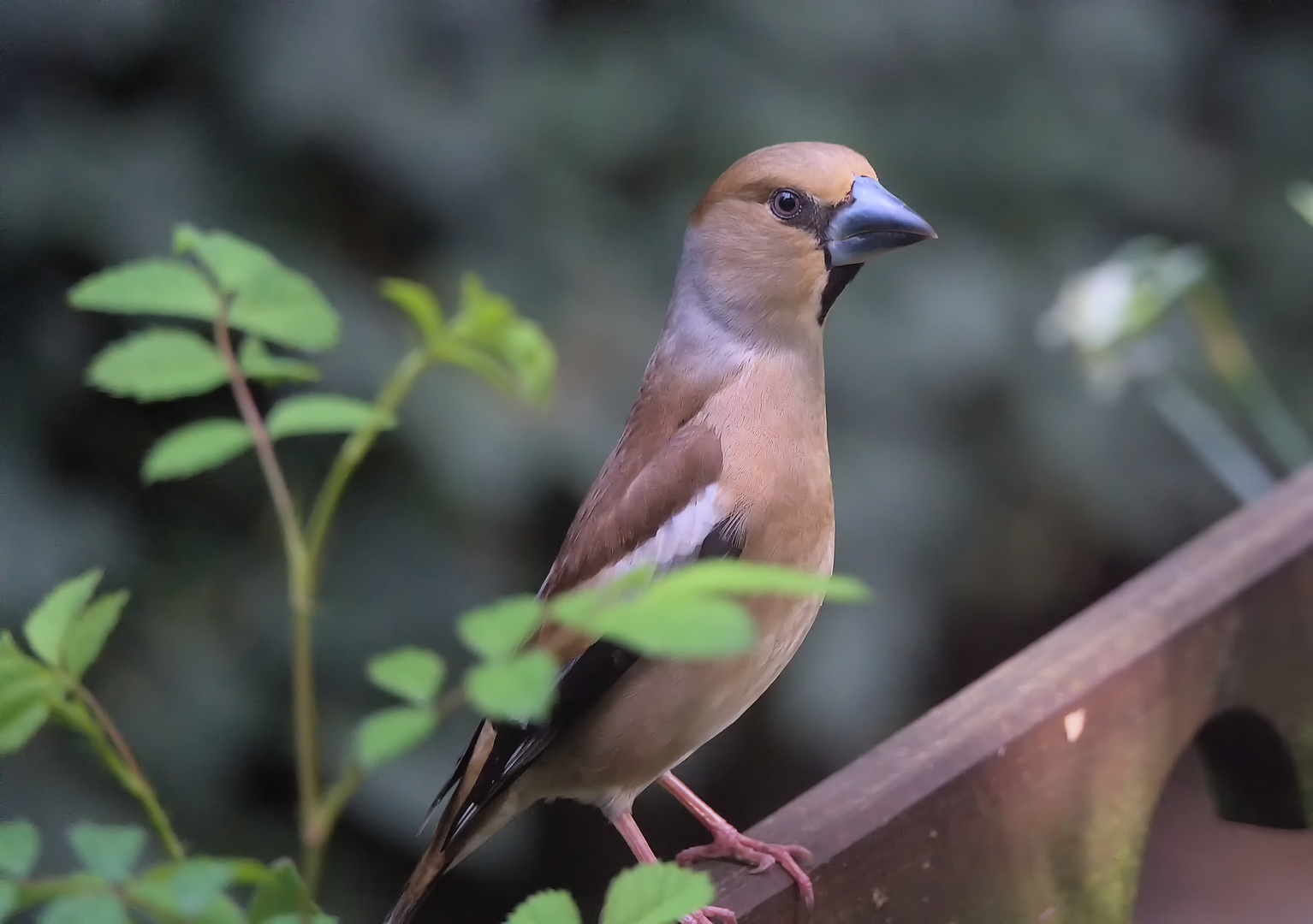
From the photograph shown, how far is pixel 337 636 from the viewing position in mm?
1687

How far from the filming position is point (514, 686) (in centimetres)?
38

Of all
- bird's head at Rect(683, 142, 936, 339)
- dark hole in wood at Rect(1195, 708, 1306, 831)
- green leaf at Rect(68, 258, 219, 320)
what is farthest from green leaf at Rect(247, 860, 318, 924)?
dark hole in wood at Rect(1195, 708, 1306, 831)

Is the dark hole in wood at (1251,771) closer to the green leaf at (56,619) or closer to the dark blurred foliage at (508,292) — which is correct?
the dark blurred foliage at (508,292)

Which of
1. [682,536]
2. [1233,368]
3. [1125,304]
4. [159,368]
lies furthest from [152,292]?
[1233,368]

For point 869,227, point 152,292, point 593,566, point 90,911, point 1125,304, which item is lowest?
point 90,911

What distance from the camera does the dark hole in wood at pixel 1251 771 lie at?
1.29 meters

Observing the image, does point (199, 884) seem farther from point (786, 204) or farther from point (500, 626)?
point (786, 204)

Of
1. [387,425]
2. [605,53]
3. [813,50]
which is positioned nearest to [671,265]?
[605,53]

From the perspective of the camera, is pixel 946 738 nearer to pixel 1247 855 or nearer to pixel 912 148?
pixel 912 148

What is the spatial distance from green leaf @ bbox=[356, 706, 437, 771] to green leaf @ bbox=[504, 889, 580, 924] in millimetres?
171

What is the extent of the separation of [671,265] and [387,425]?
1437mm

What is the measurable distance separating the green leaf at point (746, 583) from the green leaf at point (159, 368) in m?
0.21

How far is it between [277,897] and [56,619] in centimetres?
14

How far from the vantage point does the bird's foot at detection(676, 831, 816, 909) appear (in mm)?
1000
